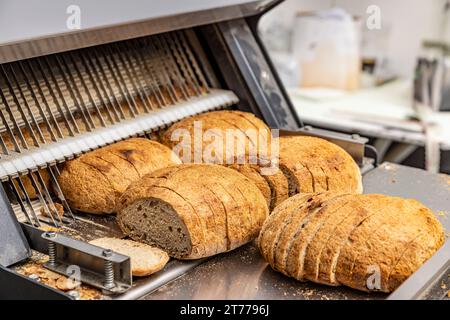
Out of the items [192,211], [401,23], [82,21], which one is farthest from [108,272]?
[401,23]

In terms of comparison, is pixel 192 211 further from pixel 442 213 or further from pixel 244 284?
pixel 442 213

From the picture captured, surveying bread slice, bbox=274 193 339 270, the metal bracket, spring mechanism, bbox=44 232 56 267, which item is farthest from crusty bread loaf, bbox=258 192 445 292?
spring mechanism, bbox=44 232 56 267

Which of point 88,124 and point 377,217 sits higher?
point 88,124

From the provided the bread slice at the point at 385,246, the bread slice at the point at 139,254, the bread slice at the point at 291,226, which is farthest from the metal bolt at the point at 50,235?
the bread slice at the point at 385,246

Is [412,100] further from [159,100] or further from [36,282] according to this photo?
[36,282]

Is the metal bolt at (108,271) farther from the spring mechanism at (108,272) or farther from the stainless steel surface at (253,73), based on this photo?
the stainless steel surface at (253,73)

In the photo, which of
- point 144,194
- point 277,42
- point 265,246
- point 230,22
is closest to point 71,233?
point 144,194
